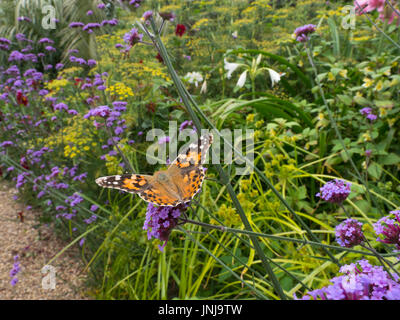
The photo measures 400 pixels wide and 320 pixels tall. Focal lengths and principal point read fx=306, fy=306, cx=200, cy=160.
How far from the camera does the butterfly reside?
3.13 ft

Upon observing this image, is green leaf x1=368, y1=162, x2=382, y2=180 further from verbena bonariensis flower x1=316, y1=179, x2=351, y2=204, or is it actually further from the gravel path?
the gravel path

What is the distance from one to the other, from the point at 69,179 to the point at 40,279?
0.85 meters

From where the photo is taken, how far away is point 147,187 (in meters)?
1.05

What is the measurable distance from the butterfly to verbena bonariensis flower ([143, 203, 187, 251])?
29 mm

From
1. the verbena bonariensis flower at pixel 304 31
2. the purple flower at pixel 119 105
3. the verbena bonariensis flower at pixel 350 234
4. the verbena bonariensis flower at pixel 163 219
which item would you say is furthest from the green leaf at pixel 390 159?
the purple flower at pixel 119 105

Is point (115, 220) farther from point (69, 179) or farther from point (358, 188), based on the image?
point (358, 188)

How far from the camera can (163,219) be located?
0.95 metres

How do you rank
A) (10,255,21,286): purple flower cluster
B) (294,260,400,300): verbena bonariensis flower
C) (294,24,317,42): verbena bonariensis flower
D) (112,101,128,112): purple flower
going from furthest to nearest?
(112,101,128,112): purple flower → (10,255,21,286): purple flower cluster → (294,24,317,42): verbena bonariensis flower → (294,260,400,300): verbena bonariensis flower

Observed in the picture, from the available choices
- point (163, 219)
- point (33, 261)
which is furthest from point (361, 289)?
point (33, 261)

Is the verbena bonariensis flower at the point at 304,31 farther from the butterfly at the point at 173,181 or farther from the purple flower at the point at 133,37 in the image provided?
the butterfly at the point at 173,181

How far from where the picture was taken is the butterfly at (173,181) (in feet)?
3.13

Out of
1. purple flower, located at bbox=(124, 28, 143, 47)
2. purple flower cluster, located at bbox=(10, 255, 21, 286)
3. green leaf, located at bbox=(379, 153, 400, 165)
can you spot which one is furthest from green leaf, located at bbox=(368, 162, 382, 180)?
purple flower cluster, located at bbox=(10, 255, 21, 286)

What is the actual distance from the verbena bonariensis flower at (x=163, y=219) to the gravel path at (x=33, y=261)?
1500 millimetres
